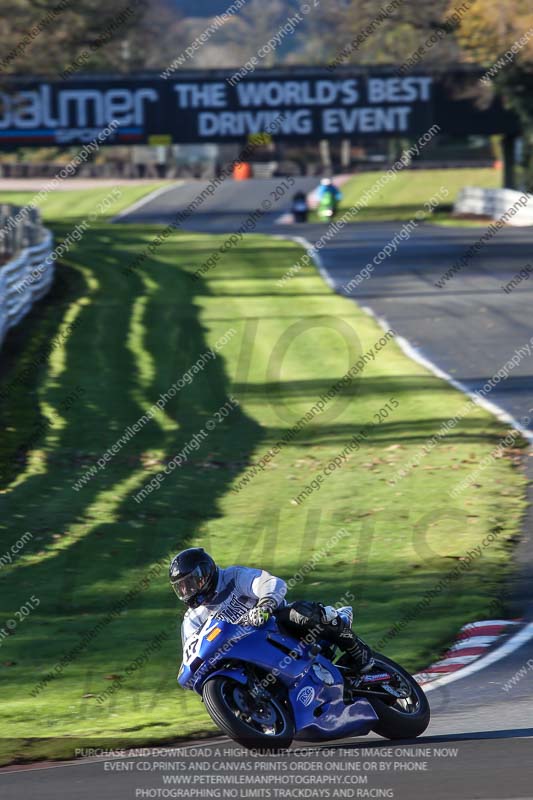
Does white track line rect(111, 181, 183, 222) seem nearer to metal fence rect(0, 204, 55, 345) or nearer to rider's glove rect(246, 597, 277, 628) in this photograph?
metal fence rect(0, 204, 55, 345)

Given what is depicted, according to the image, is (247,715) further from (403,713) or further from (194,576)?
(403,713)

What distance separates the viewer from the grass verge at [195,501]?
31.3 ft

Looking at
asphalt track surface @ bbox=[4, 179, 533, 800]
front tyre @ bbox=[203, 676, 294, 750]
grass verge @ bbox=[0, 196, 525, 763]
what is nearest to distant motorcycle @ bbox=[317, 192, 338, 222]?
grass verge @ bbox=[0, 196, 525, 763]

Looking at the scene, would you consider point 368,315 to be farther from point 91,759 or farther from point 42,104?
point 42,104

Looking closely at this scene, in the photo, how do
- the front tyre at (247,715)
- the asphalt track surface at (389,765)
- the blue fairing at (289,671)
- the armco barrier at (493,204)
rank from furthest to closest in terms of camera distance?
the armco barrier at (493,204) < the blue fairing at (289,671) < the front tyre at (247,715) < the asphalt track surface at (389,765)

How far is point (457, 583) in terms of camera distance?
11109mm

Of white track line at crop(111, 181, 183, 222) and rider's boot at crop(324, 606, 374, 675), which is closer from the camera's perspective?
rider's boot at crop(324, 606, 374, 675)

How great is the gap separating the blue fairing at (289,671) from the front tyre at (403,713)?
0.22ft

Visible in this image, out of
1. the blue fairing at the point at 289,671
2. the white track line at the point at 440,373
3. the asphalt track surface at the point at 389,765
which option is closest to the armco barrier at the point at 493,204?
the white track line at the point at 440,373

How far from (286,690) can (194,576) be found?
0.85 m

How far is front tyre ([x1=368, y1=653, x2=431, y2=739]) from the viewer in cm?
725

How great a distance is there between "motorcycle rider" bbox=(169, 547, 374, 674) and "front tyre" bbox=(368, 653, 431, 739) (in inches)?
9.0

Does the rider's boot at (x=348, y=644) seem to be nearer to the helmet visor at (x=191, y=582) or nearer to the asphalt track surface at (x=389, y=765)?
the asphalt track surface at (x=389, y=765)

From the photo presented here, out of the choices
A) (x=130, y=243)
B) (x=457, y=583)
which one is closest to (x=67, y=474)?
(x=457, y=583)
